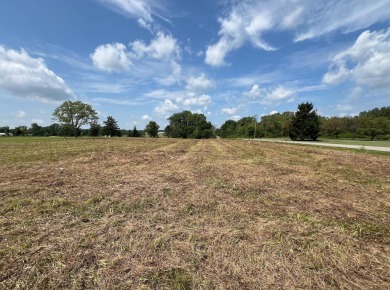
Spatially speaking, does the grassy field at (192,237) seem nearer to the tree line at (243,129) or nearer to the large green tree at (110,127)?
the tree line at (243,129)

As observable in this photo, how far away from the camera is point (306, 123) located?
46.2m

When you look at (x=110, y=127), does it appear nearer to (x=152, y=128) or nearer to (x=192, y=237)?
(x=152, y=128)

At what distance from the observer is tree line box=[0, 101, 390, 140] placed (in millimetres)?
47359

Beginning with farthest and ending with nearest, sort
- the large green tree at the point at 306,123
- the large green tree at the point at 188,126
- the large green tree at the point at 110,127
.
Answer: the large green tree at the point at 188,126
the large green tree at the point at 110,127
the large green tree at the point at 306,123

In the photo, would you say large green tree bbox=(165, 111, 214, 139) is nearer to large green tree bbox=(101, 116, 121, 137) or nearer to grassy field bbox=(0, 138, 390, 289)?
large green tree bbox=(101, 116, 121, 137)

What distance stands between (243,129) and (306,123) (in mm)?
53176

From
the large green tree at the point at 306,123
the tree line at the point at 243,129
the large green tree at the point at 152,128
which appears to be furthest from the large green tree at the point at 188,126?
the large green tree at the point at 306,123

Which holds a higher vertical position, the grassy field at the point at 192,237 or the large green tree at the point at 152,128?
the large green tree at the point at 152,128

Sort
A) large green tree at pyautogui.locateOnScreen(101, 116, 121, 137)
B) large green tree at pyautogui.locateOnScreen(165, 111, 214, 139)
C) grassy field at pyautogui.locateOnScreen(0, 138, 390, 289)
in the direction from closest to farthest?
grassy field at pyautogui.locateOnScreen(0, 138, 390, 289) < large green tree at pyautogui.locateOnScreen(101, 116, 121, 137) < large green tree at pyautogui.locateOnScreen(165, 111, 214, 139)

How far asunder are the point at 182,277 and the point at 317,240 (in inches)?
87.8

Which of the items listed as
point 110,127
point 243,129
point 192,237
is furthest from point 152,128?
point 192,237

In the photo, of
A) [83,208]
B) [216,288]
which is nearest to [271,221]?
[216,288]

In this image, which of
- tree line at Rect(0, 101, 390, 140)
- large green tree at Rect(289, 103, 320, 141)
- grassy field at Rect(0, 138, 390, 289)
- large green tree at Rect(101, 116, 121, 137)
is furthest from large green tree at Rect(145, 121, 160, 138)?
grassy field at Rect(0, 138, 390, 289)

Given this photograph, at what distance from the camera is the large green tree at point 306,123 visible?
46.3 meters
